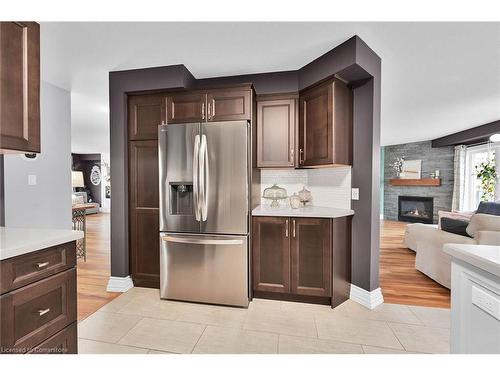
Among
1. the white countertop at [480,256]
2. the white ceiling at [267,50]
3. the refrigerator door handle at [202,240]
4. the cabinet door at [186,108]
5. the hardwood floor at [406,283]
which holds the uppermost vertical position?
the white ceiling at [267,50]

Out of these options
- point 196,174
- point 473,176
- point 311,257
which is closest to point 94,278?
point 196,174

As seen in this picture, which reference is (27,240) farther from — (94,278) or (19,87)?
(94,278)

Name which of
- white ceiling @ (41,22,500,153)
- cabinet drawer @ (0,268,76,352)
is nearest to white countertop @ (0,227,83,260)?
cabinet drawer @ (0,268,76,352)

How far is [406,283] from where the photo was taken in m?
2.91

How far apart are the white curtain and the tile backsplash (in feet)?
18.4

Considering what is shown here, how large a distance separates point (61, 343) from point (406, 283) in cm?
332

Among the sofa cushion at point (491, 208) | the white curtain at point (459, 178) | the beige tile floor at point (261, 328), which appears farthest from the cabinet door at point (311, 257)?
the white curtain at point (459, 178)

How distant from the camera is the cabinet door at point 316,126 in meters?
2.33

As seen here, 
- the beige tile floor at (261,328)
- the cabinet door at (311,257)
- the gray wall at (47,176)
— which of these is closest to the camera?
the beige tile floor at (261,328)

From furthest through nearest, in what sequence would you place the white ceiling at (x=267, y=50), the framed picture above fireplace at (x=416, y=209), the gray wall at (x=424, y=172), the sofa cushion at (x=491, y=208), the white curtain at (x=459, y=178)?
the framed picture above fireplace at (x=416, y=209) → the gray wall at (x=424, y=172) → the white curtain at (x=459, y=178) → the sofa cushion at (x=491, y=208) → the white ceiling at (x=267, y=50)

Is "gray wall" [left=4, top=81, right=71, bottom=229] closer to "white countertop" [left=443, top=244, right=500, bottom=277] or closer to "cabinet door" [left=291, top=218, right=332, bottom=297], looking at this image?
"cabinet door" [left=291, top=218, right=332, bottom=297]

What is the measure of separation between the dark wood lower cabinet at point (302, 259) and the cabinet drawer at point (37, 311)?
152 centimetres

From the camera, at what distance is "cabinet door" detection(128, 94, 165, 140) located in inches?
104

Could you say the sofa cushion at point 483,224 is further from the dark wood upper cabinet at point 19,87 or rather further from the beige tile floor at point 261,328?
the dark wood upper cabinet at point 19,87
